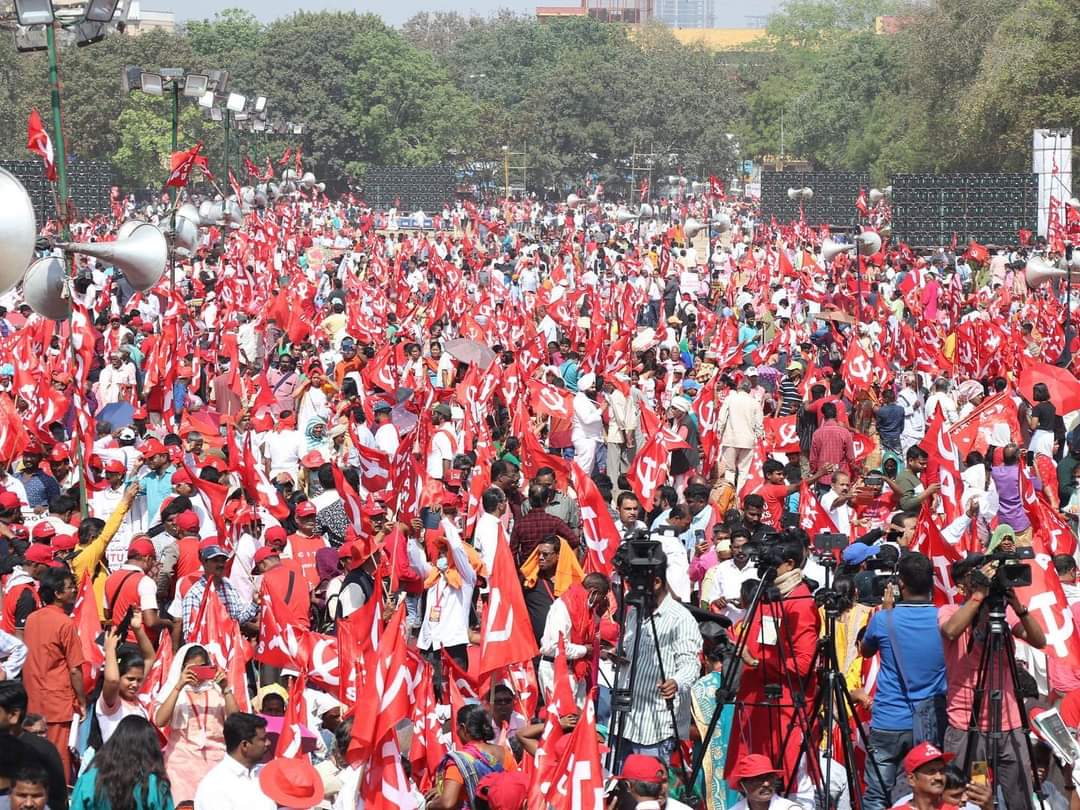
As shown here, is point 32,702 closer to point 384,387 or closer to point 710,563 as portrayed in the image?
point 710,563

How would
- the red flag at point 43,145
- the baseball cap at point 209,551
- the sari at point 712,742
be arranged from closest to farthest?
the sari at point 712,742
the baseball cap at point 209,551
the red flag at point 43,145

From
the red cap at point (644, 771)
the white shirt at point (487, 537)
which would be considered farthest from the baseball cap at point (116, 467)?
the red cap at point (644, 771)

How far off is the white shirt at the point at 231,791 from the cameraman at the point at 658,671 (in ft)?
5.78

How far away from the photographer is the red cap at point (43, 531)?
393 inches

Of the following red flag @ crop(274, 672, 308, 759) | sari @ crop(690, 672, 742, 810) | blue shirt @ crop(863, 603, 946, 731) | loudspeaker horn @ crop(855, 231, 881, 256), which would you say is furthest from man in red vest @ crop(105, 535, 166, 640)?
loudspeaker horn @ crop(855, 231, 881, 256)

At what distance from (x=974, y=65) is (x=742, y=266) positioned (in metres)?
23.5

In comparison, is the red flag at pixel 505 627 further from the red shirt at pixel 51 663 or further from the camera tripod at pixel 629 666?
the red shirt at pixel 51 663

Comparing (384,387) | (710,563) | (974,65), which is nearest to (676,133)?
(974,65)

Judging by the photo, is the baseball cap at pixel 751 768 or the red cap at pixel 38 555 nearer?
the baseball cap at pixel 751 768

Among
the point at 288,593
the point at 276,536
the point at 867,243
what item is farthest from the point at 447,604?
the point at 867,243

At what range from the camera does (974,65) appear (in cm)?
5278

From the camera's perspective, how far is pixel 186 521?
400 inches

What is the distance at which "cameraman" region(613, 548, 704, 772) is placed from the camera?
309 inches

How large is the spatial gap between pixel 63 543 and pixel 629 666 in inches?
144
